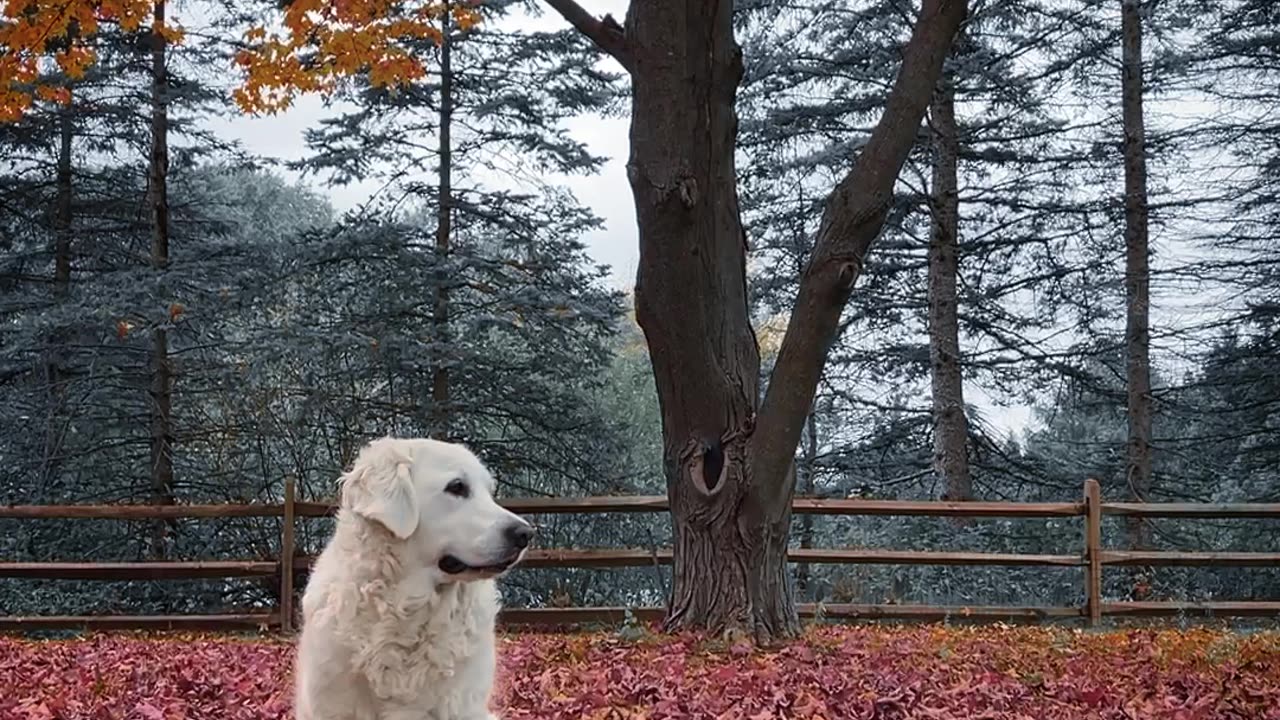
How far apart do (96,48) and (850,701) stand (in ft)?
50.0

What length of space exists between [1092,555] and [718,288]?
21.2 ft

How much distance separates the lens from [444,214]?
17.0 meters

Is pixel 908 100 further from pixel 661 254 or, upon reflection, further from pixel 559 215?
pixel 559 215

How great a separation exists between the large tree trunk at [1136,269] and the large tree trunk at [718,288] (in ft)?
33.5

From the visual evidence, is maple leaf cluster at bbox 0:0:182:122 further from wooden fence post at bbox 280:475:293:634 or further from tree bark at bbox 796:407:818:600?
tree bark at bbox 796:407:818:600

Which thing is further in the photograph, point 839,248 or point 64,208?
point 64,208

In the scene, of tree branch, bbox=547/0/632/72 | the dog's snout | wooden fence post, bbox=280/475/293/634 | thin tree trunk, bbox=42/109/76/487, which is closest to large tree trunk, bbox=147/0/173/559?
thin tree trunk, bbox=42/109/76/487

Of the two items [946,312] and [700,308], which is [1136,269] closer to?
[946,312]

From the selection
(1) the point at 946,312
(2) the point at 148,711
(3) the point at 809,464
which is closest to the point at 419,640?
A: (2) the point at 148,711

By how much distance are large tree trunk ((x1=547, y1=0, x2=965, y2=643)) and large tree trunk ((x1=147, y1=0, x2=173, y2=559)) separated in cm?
979

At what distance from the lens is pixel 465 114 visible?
1683 centimetres

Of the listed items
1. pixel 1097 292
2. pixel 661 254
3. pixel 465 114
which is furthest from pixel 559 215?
pixel 661 254

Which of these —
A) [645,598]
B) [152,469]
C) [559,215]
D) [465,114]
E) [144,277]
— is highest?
[465,114]

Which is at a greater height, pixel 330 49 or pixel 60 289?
pixel 330 49
